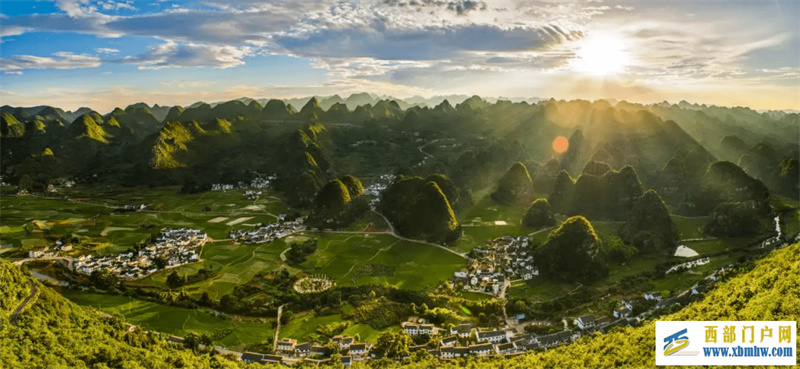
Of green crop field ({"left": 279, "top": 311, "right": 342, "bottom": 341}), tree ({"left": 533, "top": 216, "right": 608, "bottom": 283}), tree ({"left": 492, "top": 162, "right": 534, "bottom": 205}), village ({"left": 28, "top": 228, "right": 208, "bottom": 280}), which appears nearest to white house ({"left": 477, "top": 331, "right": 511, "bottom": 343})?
green crop field ({"left": 279, "top": 311, "right": 342, "bottom": 341})

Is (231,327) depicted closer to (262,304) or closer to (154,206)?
(262,304)

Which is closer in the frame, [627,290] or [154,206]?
[627,290]

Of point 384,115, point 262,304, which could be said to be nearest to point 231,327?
point 262,304

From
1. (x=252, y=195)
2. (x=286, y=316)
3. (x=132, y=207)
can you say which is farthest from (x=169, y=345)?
(x=252, y=195)

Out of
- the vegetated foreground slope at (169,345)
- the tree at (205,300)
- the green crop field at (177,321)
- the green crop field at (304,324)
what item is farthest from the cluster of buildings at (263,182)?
the vegetated foreground slope at (169,345)

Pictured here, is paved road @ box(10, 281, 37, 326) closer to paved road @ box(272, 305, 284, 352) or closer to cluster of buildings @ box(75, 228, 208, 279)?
paved road @ box(272, 305, 284, 352)
